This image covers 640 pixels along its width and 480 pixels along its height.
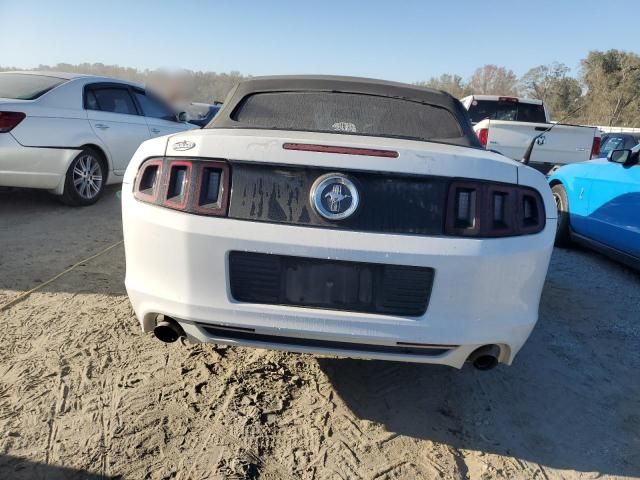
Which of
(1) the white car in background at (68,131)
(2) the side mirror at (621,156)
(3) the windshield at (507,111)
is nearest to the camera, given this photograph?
(2) the side mirror at (621,156)

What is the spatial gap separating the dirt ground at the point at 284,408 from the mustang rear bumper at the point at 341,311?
446mm

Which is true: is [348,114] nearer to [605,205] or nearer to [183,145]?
[183,145]

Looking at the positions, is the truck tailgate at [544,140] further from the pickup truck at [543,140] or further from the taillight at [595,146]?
the taillight at [595,146]

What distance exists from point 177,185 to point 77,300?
6.10ft

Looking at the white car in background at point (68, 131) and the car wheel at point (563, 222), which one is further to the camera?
the car wheel at point (563, 222)

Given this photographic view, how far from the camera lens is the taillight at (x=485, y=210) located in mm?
2020

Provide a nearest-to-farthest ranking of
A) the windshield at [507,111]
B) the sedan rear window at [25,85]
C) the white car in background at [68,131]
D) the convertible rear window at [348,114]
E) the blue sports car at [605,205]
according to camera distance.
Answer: the convertible rear window at [348,114]
the blue sports car at [605,205]
the white car in background at [68,131]
the sedan rear window at [25,85]
the windshield at [507,111]

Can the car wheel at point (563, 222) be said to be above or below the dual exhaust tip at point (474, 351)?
below

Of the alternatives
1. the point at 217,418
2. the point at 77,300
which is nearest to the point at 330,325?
the point at 217,418

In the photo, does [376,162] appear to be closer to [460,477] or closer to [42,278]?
[460,477]

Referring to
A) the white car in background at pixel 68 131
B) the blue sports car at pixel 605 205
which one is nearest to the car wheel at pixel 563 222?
the blue sports car at pixel 605 205

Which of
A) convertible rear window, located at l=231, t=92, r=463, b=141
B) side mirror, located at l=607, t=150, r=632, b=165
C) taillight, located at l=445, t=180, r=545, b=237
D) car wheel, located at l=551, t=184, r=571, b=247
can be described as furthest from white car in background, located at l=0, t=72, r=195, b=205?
side mirror, located at l=607, t=150, r=632, b=165

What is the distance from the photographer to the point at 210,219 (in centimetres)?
200

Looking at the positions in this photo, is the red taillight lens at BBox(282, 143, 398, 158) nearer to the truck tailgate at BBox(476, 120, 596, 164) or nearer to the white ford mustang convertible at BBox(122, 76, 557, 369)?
the white ford mustang convertible at BBox(122, 76, 557, 369)
